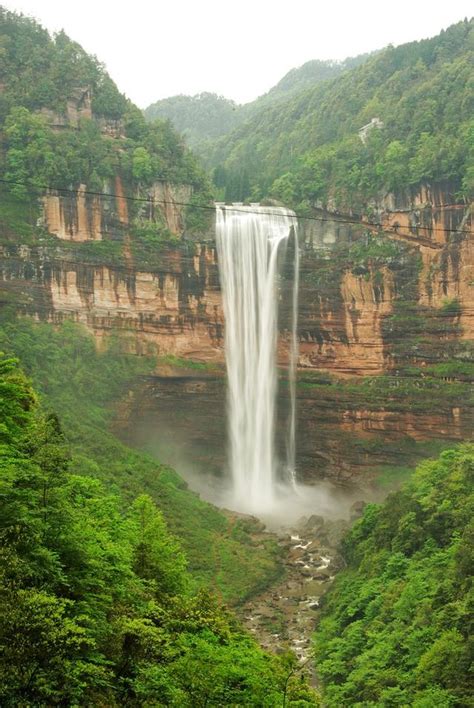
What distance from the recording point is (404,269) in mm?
38875

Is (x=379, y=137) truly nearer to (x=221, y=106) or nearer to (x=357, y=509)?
(x=357, y=509)

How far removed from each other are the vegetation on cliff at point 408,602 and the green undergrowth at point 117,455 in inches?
156

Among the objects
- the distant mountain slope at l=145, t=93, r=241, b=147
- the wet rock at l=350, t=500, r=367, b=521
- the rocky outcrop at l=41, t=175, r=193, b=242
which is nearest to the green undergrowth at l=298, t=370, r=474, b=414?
the wet rock at l=350, t=500, r=367, b=521

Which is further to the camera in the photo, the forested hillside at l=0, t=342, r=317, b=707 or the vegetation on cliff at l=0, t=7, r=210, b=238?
the vegetation on cliff at l=0, t=7, r=210, b=238

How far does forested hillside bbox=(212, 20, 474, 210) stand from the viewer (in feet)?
131

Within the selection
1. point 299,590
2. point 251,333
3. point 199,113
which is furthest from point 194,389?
point 199,113

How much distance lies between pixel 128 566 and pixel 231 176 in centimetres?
4274

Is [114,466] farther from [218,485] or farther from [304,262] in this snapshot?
[304,262]

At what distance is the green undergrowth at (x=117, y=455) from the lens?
2728 cm

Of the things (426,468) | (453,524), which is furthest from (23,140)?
(453,524)

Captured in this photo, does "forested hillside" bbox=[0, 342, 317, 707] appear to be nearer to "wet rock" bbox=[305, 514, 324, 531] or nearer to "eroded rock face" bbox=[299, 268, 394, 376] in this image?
"wet rock" bbox=[305, 514, 324, 531]

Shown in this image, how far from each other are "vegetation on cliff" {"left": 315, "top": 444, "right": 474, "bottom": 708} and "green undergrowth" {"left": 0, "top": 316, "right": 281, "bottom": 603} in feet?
13.0

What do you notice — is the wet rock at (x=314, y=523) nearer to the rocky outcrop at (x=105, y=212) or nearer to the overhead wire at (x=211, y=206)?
the overhead wire at (x=211, y=206)

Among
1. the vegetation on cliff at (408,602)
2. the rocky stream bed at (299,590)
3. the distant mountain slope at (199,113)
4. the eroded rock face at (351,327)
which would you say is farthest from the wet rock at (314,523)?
the distant mountain slope at (199,113)
